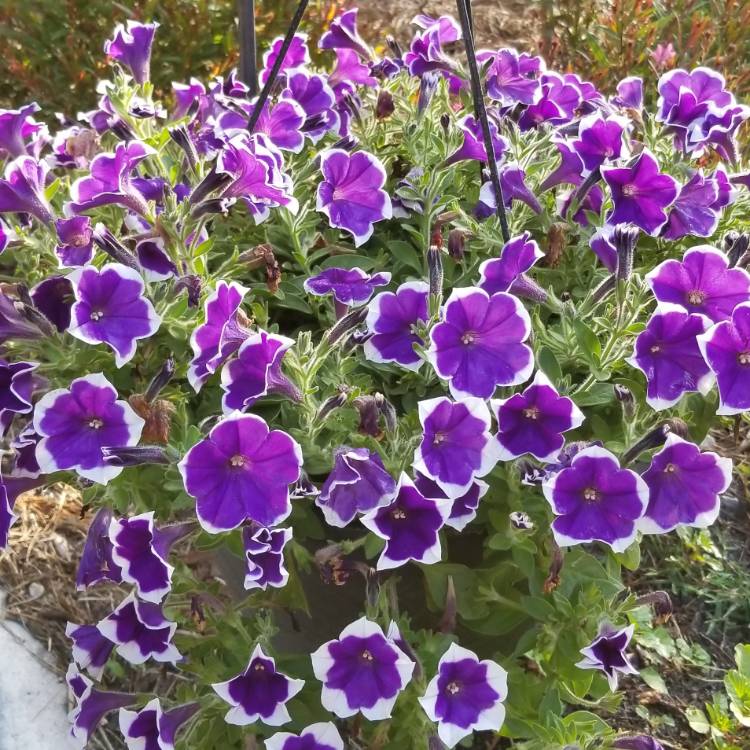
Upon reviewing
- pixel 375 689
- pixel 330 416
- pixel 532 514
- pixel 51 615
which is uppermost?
pixel 330 416

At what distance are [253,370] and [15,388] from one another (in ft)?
1.18

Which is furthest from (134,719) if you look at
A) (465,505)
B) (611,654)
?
(611,654)

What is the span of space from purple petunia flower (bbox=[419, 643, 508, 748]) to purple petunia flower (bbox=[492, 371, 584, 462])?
308 mm

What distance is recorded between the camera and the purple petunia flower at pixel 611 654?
4.19 ft

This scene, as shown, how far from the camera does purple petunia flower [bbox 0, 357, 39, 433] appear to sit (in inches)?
49.9

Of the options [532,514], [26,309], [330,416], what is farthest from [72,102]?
[532,514]

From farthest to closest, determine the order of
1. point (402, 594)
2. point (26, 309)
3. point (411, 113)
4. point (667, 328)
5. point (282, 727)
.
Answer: point (411, 113) → point (402, 594) → point (282, 727) → point (26, 309) → point (667, 328)

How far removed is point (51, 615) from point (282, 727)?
98 cm

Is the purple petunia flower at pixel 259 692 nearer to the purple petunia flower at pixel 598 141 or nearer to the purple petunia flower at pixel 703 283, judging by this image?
the purple petunia flower at pixel 703 283

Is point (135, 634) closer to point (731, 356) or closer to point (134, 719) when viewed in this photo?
point (134, 719)

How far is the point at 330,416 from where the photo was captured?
1.35 meters

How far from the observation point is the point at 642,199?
1.38 meters

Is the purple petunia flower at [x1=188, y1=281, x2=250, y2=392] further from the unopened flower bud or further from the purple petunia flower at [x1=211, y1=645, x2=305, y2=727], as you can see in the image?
the unopened flower bud

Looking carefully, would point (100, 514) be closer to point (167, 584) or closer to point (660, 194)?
point (167, 584)
